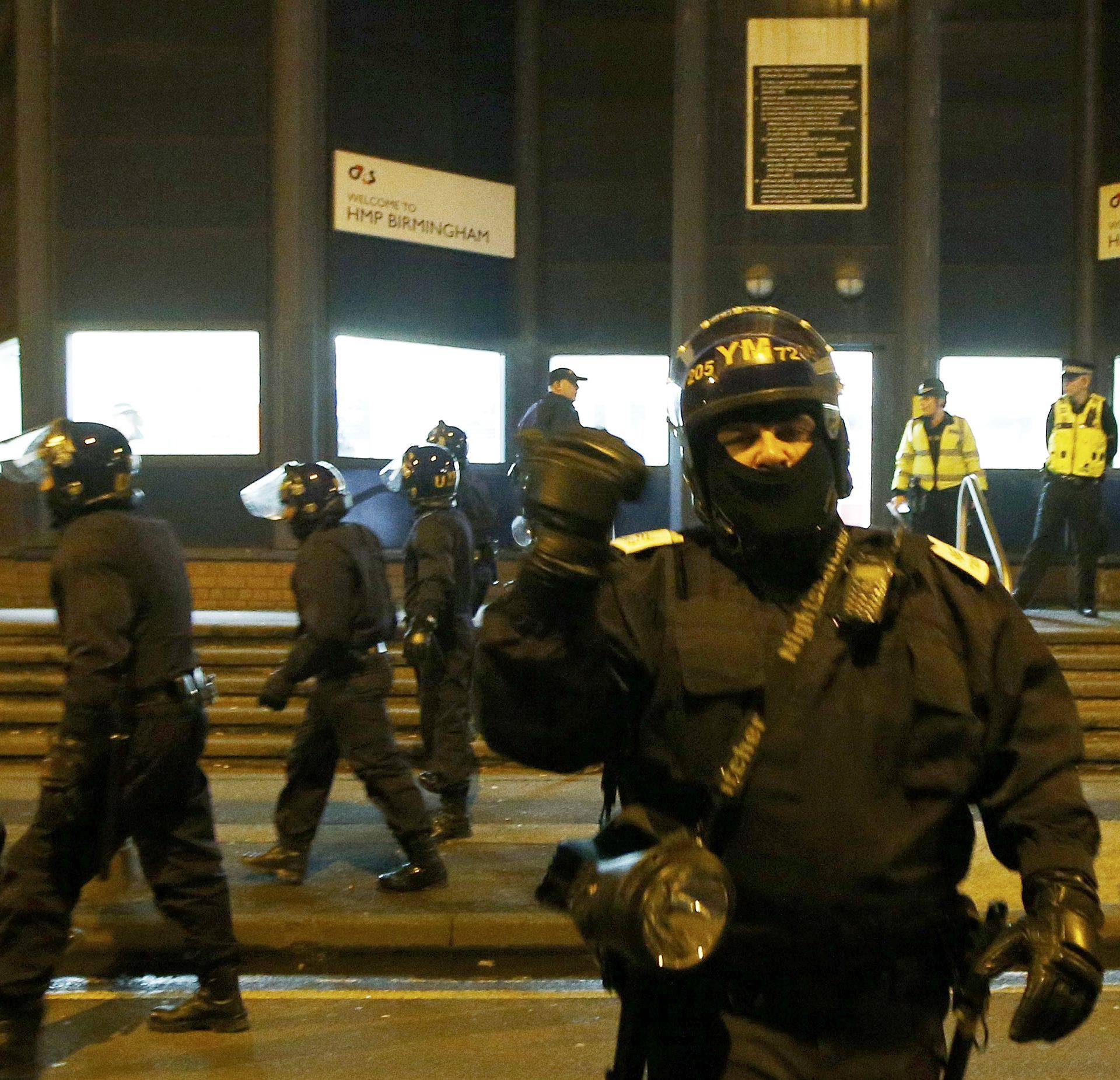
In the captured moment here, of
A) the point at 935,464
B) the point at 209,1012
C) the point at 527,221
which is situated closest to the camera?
the point at 209,1012

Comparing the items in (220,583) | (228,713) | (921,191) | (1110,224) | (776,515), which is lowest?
(228,713)

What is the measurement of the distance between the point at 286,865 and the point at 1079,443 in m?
7.08

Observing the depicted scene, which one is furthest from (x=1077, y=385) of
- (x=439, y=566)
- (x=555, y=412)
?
(x=439, y=566)

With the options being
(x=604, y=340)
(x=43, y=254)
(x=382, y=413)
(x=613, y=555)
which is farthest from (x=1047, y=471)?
(x=613, y=555)

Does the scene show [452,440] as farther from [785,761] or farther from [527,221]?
[785,761]

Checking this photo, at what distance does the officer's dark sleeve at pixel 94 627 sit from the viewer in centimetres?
468

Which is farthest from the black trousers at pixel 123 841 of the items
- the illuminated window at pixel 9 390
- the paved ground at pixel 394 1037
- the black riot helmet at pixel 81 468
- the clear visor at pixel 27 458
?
the illuminated window at pixel 9 390

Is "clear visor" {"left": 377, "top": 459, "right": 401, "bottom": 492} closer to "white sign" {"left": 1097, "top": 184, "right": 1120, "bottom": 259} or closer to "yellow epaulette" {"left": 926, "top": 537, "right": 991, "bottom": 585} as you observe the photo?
"yellow epaulette" {"left": 926, "top": 537, "right": 991, "bottom": 585}

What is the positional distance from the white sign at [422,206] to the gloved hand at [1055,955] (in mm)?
11637

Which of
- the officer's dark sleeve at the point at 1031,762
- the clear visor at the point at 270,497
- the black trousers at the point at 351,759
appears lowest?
the black trousers at the point at 351,759

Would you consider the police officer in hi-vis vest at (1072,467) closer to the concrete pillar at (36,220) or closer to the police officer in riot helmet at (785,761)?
the concrete pillar at (36,220)

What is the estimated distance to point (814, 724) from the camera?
89.2 inches

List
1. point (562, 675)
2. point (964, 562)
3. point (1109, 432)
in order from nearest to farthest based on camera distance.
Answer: point (562, 675)
point (964, 562)
point (1109, 432)

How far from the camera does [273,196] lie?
1296 cm
